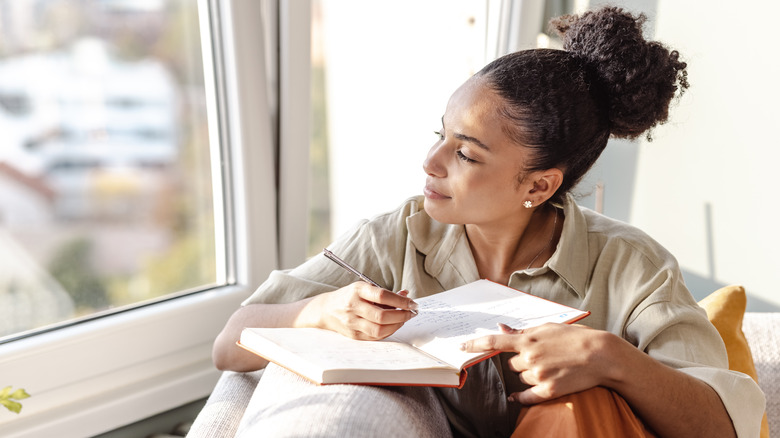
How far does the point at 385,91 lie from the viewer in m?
2.24

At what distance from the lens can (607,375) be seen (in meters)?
1.03

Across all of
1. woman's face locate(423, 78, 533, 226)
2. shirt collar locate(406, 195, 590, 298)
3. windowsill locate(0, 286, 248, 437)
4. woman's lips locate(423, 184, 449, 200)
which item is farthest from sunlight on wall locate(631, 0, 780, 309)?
windowsill locate(0, 286, 248, 437)

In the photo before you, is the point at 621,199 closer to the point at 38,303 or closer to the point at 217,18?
the point at 217,18

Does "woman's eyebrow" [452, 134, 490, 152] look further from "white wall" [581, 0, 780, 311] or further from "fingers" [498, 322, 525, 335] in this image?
"white wall" [581, 0, 780, 311]

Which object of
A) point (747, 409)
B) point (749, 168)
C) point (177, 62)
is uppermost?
point (177, 62)

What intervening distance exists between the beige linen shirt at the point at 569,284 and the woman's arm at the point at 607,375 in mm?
52

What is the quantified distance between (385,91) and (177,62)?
0.70 meters

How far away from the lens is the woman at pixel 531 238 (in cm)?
119

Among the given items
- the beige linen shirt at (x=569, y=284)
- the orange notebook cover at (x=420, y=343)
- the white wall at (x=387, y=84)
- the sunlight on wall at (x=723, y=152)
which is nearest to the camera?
the orange notebook cover at (x=420, y=343)

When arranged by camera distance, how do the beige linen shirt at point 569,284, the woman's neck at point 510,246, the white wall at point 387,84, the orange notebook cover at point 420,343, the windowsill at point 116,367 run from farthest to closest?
the white wall at point 387,84 < the windowsill at point 116,367 < the woman's neck at point 510,246 < the beige linen shirt at point 569,284 < the orange notebook cover at point 420,343

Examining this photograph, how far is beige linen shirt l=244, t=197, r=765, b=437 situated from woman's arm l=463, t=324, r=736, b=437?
5cm

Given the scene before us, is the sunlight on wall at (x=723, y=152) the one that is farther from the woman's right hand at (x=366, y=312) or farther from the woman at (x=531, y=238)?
the woman's right hand at (x=366, y=312)

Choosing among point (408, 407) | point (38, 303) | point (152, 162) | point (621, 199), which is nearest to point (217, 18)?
point (152, 162)

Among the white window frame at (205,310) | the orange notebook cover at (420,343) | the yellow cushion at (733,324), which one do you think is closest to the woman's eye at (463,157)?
the orange notebook cover at (420,343)
